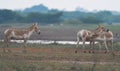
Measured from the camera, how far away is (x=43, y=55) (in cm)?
2705

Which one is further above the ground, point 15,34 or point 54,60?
point 15,34

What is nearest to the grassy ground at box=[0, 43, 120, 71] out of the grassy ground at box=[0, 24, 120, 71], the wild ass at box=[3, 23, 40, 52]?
the grassy ground at box=[0, 24, 120, 71]

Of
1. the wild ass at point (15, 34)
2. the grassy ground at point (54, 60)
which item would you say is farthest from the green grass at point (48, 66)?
the wild ass at point (15, 34)

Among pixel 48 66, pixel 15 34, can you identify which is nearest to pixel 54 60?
pixel 48 66

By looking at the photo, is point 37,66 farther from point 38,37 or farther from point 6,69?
point 38,37

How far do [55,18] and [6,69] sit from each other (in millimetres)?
69809

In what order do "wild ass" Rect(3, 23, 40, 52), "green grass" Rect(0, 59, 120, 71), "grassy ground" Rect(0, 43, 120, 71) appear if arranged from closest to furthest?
"green grass" Rect(0, 59, 120, 71)
"grassy ground" Rect(0, 43, 120, 71)
"wild ass" Rect(3, 23, 40, 52)

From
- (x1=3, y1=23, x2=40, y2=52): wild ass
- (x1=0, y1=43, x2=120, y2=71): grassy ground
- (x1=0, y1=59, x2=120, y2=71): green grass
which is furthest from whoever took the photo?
(x1=3, y1=23, x2=40, y2=52): wild ass

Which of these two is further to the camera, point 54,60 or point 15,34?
point 15,34

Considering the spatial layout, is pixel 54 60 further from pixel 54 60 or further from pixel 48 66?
pixel 48 66

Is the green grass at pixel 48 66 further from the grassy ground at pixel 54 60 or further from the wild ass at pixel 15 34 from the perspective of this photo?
the wild ass at pixel 15 34

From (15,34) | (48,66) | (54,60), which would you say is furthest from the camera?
(15,34)

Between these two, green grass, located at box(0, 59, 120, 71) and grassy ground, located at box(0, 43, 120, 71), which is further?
grassy ground, located at box(0, 43, 120, 71)

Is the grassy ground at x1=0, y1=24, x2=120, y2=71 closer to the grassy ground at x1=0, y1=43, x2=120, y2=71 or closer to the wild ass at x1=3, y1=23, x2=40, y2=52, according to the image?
the grassy ground at x1=0, y1=43, x2=120, y2=71
